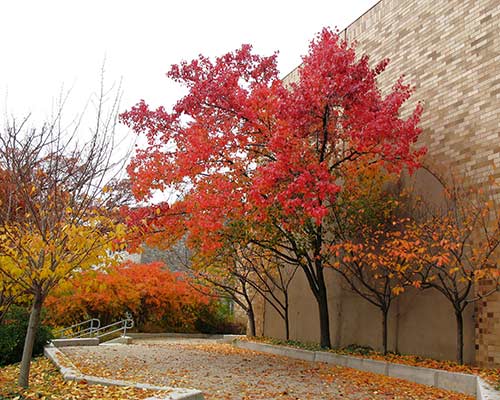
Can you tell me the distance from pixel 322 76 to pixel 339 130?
136cm

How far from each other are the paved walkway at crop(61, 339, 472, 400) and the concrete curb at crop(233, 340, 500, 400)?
22 cm

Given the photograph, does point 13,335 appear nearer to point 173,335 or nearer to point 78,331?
point 78,331

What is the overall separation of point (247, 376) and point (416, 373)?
9.05ft

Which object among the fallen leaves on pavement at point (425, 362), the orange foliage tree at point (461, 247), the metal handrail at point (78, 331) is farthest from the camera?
the metal handrail at point (78, 331)

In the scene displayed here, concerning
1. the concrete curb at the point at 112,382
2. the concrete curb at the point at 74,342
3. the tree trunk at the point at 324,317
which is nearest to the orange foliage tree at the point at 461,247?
the tree trunk at the point at 324,317

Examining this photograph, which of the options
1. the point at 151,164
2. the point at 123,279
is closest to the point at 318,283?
the point at 151,164

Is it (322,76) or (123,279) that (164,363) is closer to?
(322,76)

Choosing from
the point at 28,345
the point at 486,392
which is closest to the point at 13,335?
the point at 28,345

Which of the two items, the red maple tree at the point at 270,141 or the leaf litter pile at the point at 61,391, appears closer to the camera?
the leaf litter pile at the point at 61,391

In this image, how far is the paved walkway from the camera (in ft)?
24.6

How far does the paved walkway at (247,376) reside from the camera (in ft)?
24.6

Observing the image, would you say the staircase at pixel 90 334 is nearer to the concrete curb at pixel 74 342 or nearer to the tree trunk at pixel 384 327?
the concrete curb at pixel 74 342

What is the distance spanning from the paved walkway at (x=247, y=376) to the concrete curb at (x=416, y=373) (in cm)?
22

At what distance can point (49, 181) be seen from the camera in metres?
7.51
